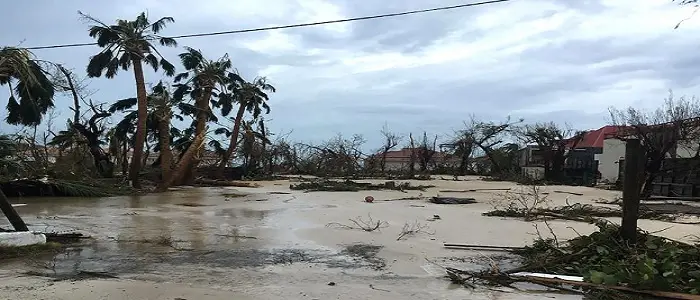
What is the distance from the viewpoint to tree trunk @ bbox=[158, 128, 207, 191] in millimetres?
26228

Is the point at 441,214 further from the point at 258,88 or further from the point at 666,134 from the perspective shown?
the point at 258,88

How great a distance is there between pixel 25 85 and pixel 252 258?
25.8 feet

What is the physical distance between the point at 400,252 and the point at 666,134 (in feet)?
62.8

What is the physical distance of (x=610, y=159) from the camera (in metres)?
36.0

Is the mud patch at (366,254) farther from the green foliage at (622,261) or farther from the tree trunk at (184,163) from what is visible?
the tree trunk at (184,163)

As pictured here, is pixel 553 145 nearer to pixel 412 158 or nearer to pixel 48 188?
pixel 412 158

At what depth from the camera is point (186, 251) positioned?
8836mm

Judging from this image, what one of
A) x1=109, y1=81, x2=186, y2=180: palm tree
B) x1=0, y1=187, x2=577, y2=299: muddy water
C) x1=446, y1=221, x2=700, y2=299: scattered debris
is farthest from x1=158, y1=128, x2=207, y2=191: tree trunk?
x1=446, y1=221, x2=700, y2=299: scattered debris

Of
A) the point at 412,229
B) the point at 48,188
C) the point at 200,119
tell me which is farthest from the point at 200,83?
the point at 412,229

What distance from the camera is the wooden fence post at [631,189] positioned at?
7223mm

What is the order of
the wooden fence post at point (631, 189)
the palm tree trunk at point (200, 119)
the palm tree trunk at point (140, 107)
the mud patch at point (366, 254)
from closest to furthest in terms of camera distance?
the wooden fence post at point (631, 189), the mud patch at point (366, 254), the palm tree trunk at point (140, 107), the palm tree trunk at point (200, 119)

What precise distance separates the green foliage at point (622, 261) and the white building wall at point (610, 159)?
97.8 feet

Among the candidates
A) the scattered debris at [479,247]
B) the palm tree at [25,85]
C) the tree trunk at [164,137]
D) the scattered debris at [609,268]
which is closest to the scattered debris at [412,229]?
the scattered debris at [479,247]

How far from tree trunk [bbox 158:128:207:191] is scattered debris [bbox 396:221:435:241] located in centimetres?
1619
